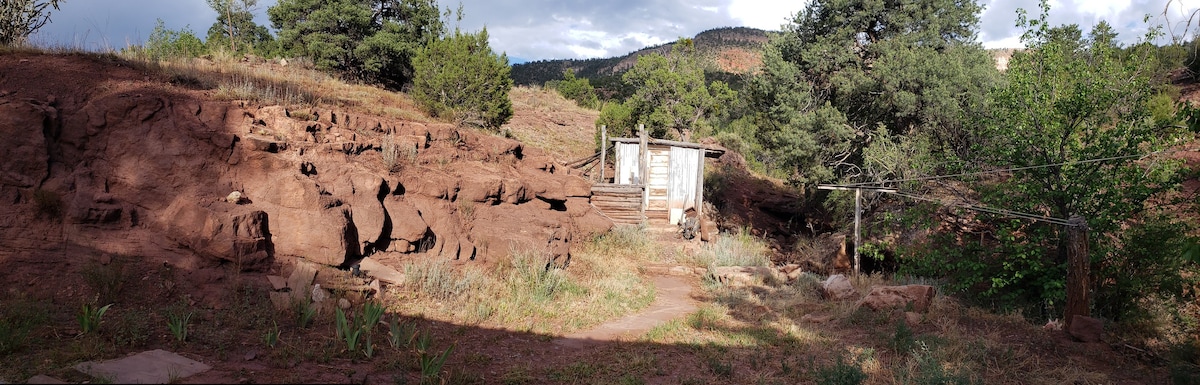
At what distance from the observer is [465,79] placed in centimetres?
1633

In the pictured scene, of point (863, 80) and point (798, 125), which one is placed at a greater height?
point (863, 80)

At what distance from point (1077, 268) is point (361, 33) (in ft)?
72.5

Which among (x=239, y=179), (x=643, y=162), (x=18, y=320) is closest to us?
(x=18, y=320)

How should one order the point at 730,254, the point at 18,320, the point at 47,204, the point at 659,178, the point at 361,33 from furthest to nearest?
the point at 361,33, the point at 659,178, the point at 730,254, the point at 47,204, the point at 18,320

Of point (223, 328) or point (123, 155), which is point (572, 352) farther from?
point (123, 155)

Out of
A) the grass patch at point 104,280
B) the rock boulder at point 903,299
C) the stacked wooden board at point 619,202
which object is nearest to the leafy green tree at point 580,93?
the stacked wooden board at point 619,202

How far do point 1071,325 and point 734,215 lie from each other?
13486 millimetres

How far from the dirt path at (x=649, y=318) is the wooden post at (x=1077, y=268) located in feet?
15.8

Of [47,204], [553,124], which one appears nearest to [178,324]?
[47,204]

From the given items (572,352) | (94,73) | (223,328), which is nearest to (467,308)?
(572,352)

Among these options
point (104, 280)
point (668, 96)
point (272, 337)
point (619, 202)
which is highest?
point (668, 96)

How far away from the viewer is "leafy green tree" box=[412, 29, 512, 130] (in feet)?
51.8

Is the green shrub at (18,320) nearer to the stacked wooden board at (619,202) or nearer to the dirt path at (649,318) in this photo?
the dirt path at (649,318)

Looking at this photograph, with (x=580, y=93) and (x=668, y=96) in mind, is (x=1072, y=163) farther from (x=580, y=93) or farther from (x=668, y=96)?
(x=580, y=93)
